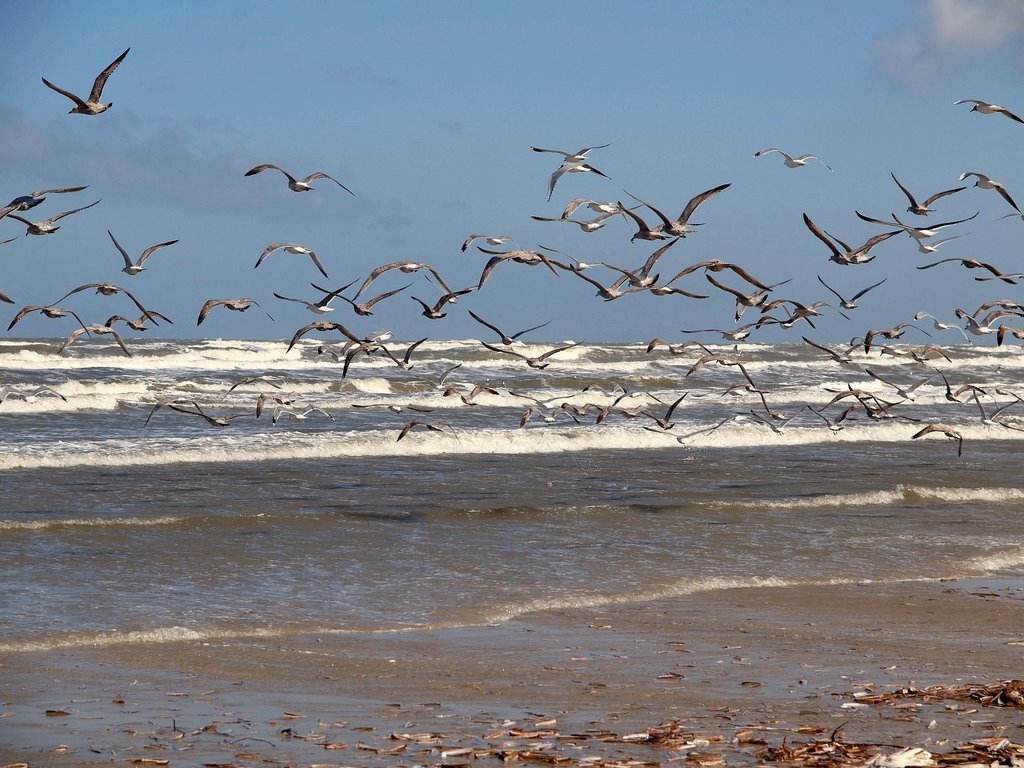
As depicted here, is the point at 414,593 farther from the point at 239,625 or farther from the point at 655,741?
the point at 655,741

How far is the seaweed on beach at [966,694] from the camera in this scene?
22.5 feet

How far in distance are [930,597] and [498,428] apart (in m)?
15.7

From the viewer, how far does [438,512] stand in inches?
611

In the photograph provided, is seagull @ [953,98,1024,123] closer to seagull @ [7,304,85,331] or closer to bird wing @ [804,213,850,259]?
bird wing @ [804,213,850,259]

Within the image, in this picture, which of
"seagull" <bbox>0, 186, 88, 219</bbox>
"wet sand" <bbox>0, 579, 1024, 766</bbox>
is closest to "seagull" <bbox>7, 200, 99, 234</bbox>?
"seagull" <bbox>0, 186, 88, 219</bbox>

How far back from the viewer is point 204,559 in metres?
12.1

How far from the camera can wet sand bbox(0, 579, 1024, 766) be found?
6.11 m

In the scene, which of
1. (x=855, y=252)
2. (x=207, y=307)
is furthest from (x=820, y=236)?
(x=207, y=307)

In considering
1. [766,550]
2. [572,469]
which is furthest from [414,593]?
[572,469]

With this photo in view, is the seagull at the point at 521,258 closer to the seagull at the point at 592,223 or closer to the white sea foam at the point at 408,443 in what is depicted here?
the seagull at the point at 592,223

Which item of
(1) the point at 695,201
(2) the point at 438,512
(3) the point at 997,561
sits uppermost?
(1) the point at 695,201

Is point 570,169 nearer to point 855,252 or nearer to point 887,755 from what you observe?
point 855,252

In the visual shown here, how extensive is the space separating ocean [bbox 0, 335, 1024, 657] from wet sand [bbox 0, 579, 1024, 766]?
75cm

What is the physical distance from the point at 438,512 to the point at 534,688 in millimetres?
8081
